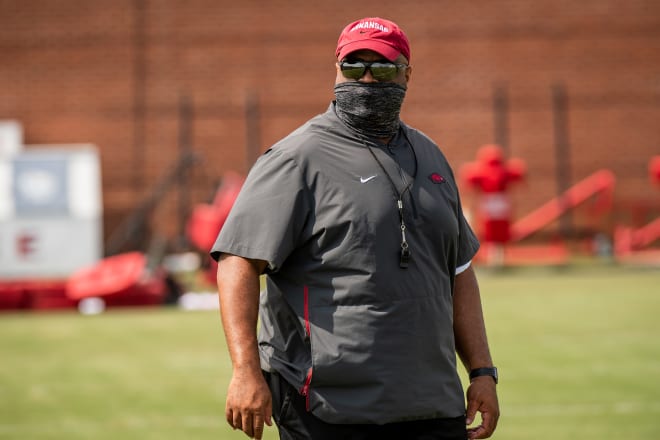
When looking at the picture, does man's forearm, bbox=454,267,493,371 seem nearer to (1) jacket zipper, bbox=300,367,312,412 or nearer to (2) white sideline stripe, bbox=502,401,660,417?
(1) jacket zipper, bbox=300,367,312,412

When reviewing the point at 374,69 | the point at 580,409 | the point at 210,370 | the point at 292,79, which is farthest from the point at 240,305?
the point at 292,79

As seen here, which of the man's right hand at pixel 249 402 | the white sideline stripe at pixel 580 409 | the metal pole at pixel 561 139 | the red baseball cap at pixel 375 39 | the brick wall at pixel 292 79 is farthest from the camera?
the metal pole at pixel 561 139

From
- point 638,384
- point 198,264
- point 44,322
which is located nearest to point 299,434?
point 638,384

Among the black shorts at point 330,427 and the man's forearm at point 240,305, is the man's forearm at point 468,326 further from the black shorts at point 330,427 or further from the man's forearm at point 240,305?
the man's forearm at point 240,305

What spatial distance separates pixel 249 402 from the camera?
11.8 ft

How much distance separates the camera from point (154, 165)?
2509 cm

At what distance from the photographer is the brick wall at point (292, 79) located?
24859mm

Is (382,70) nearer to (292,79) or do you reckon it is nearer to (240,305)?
(240,305)

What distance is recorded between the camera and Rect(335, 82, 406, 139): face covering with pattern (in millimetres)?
3865

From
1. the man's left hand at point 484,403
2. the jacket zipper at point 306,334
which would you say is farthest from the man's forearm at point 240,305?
the man's left hand at point 484,403

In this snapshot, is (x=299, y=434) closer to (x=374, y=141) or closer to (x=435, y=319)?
(x=435, y=319)

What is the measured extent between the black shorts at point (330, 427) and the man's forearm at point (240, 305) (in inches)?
8.8

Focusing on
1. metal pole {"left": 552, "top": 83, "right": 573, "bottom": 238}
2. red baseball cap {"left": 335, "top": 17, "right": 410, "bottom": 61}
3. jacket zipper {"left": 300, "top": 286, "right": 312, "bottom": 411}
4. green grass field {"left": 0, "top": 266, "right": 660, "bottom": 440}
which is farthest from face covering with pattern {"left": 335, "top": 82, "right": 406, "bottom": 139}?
metal pole {"left": 552, "top": 83, "right": 573, "bottom": 238}

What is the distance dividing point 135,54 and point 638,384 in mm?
17851
